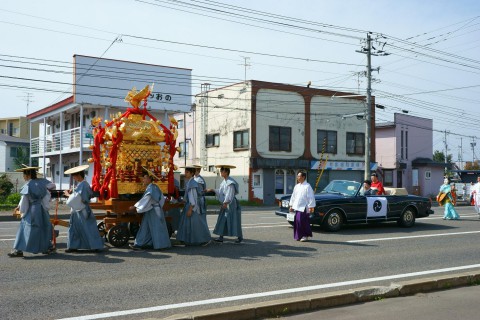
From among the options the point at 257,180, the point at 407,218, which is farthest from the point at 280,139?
the point at 407,218

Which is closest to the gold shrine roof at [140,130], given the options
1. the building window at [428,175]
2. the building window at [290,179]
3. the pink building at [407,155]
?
the building window at [290,179]

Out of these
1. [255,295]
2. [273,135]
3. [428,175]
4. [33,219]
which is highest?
[273,135]

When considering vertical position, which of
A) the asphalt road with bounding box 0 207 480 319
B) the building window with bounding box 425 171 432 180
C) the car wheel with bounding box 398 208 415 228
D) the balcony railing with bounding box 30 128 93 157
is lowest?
the asphalt road with bounding box 0 207 480 319

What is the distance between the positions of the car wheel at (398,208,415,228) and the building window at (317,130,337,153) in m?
20.8

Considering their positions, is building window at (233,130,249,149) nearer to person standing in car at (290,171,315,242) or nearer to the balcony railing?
the balcony railing

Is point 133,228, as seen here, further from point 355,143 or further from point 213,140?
point 355,143

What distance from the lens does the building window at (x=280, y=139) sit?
3425cm

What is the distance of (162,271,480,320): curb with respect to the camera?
5.58 m

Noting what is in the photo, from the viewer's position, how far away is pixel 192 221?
36.9ft

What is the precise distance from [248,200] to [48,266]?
80.6 ft

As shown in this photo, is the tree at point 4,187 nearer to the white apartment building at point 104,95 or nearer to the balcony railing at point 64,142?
the white apartment building at point 104,95

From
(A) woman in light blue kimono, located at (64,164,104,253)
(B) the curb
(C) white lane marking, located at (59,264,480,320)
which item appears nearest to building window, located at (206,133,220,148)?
(A) woman in light blue kimono, located at (64,164,104,253)

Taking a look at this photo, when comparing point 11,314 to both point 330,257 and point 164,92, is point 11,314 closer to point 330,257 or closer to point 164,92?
point 330,257

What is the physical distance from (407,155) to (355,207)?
105ft
